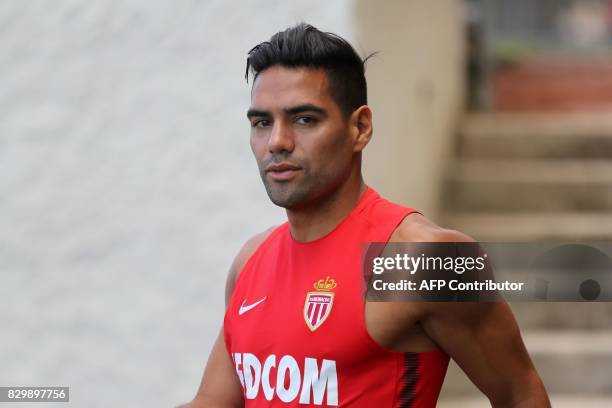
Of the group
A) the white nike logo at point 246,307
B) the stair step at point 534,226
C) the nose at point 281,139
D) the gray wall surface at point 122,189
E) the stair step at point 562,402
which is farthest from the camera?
the stair step at point 534,226

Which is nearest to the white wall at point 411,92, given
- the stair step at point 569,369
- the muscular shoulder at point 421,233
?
the stair step at point 569,369

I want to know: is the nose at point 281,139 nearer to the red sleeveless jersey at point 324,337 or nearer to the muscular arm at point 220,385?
the red sleeveless jersey at point 324,337

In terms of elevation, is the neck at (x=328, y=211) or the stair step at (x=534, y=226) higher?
the neck at (x=328, y=211)

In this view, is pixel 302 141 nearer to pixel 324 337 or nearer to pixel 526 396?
pixel 324 337

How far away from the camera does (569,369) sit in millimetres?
5117

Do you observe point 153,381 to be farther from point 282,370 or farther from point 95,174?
point 282,370

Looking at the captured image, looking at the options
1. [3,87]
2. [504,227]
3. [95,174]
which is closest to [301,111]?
[95,174]

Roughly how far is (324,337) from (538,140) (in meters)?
4.78

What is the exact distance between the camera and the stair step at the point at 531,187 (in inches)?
249

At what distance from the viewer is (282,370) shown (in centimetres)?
254

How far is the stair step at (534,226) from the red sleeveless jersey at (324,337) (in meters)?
3.34

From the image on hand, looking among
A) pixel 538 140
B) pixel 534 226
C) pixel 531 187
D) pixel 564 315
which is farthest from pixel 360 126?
pixel 538 140

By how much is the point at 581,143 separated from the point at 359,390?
4.81 meters

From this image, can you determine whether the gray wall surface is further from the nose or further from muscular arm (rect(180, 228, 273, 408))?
the nose
